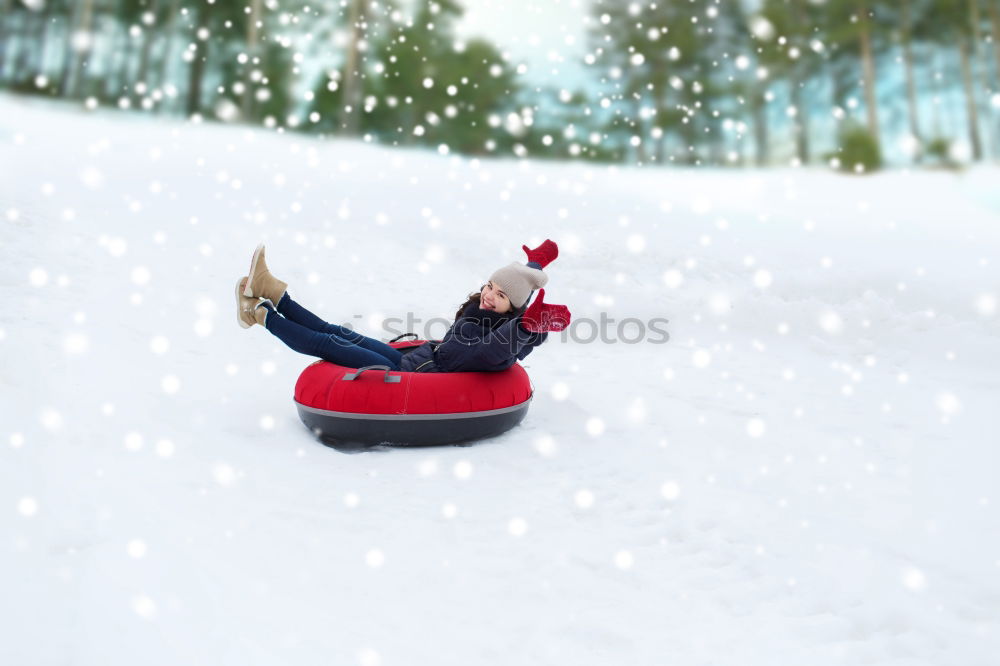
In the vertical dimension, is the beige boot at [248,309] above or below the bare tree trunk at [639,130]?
below

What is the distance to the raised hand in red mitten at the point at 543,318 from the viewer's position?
143 inches

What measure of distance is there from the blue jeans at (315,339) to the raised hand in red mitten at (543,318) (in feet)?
2.80

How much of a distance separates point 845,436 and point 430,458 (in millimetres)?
2645

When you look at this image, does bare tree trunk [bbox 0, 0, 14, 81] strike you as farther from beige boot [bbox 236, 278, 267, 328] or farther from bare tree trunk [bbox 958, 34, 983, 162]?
bare tree trunk [bbox 958, 34, 983, 162]

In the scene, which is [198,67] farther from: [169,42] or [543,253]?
[543,253]

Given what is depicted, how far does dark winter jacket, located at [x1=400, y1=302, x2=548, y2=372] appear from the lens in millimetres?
3658

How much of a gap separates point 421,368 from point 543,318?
32.7 inches

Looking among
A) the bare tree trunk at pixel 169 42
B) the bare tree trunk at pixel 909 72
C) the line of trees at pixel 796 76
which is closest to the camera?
the line of trees at pixel 796 76

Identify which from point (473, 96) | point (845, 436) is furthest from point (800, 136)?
point (845, 436)

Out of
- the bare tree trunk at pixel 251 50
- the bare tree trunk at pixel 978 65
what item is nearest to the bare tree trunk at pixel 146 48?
the bare tree trunk at pixel 251 50

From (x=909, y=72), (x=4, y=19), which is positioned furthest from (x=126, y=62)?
(x=909, y=72)

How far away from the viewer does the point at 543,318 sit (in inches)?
143

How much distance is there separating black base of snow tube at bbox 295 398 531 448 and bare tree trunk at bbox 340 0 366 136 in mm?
10336

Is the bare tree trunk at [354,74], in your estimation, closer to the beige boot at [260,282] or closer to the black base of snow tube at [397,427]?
the beige boot at [260,282]
